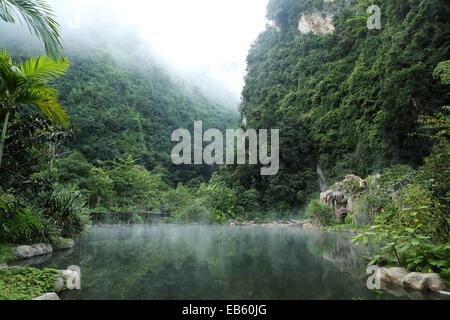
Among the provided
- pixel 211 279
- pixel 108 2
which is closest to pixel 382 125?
pixel 211 279

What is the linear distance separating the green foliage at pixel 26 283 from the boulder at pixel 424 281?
3848 millimetres

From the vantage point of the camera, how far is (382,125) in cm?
1312

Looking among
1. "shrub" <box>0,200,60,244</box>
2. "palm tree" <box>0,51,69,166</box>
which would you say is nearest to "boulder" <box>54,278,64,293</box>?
"palm tree" <box>0,51,69,166</box>

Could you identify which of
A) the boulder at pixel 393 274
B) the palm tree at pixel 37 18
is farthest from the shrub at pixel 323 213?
the palm tree at pixel 37 18

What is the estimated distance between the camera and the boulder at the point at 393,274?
2.97 metres

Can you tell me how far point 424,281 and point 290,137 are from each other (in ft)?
63.8

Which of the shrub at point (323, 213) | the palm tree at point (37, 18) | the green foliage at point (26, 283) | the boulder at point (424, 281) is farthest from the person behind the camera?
the shrub at point (323, 213)

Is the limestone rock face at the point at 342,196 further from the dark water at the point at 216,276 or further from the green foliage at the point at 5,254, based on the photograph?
the green foliage at the point at 5,254

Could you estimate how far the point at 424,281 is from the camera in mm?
2711

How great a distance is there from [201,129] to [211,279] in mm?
43277

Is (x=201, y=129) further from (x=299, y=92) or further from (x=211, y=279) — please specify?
(x=211, y=279)

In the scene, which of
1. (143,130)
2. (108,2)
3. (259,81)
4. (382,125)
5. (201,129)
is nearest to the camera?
(382,125)

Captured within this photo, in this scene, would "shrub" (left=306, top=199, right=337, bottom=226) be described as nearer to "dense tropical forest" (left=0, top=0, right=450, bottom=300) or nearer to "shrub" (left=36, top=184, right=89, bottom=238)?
"dense tropical forest" (left=0, top=0, right=450, bottom=300)

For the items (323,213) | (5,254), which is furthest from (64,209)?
(323,213)
